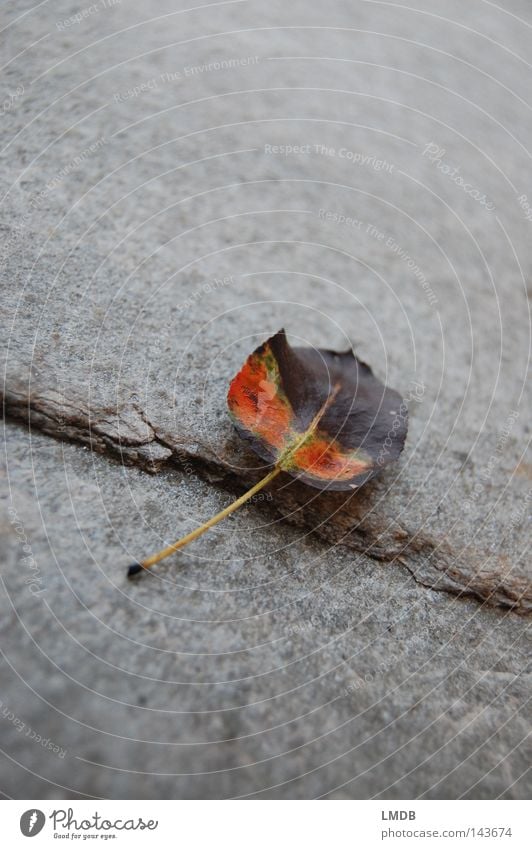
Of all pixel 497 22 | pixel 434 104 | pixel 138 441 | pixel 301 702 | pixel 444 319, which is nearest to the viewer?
pixel 301 702

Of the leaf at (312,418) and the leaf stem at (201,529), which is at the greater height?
the leaf at (312,418)

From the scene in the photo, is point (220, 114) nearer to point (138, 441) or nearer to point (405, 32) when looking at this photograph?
point (405, 32)

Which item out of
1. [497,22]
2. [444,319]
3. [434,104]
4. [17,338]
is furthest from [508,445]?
[497,22]

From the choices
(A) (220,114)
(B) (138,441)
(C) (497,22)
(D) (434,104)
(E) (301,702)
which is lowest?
(E) (301,702)

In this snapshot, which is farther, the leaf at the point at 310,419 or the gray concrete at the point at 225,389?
the leaf at the point at 310,419
